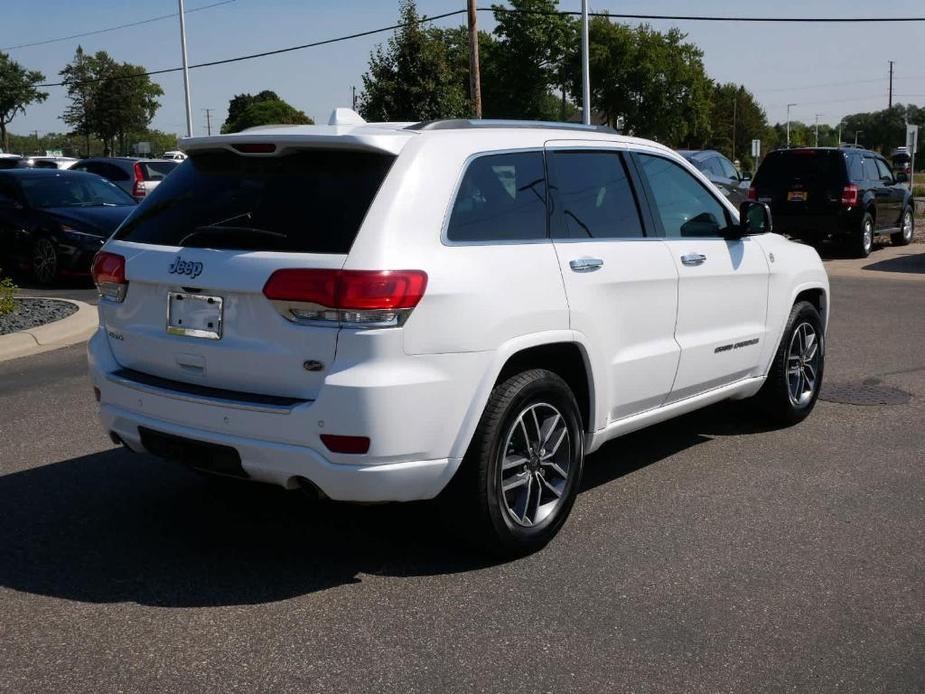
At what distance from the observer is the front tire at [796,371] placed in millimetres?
6602

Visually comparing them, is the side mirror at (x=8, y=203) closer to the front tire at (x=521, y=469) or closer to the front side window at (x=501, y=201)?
the front side window at (x=501, y=201)

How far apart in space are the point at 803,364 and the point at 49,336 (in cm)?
685

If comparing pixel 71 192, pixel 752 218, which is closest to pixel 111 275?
pixel 752 218

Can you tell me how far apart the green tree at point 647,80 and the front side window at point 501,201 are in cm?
7720

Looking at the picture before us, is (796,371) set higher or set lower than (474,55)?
lower

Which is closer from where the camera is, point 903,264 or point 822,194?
point 903,264

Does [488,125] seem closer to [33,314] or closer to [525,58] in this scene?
[33,314]

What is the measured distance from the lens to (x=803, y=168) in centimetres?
1844

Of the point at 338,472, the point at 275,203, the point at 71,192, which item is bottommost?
the point at 338,472

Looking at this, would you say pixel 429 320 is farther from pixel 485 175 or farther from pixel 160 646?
pixel 160 646

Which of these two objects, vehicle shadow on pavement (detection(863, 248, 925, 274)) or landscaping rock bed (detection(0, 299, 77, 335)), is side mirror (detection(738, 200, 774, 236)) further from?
vehicle shadow on pavement (detection(863, 248, 925, 274))

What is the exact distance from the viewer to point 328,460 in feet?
13.1

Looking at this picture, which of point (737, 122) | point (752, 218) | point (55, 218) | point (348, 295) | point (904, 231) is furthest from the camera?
point (737, 122)

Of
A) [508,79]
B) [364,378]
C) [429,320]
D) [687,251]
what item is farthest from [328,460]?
[508,79]
